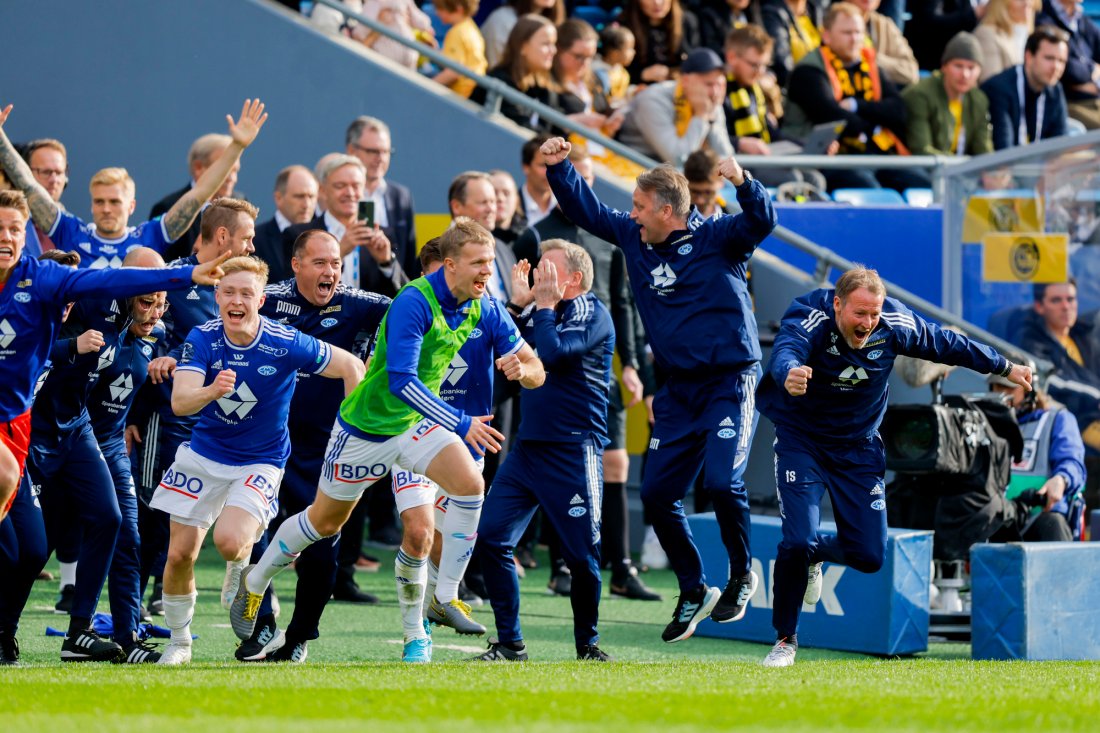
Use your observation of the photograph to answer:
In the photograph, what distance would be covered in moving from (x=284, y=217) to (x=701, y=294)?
9.52 feet

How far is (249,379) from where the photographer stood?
7.92 metres

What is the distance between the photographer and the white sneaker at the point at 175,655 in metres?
7.87

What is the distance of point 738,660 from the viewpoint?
9141mm

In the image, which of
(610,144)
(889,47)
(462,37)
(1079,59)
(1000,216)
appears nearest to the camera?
(610,144)

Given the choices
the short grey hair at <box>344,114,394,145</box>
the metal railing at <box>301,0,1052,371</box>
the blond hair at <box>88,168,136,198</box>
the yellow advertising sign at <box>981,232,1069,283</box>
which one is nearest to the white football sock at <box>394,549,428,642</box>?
the blond hair at <box>88,168,136,198</box>

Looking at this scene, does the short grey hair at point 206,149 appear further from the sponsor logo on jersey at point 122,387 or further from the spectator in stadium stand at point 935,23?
the spectator in stadium stand at point 935,23

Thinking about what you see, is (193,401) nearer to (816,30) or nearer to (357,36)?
(357,36)

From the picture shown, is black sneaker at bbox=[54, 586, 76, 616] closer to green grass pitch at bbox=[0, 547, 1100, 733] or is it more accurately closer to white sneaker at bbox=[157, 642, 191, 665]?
green grass pitch at bbox=[0, 547, 1100, 733]

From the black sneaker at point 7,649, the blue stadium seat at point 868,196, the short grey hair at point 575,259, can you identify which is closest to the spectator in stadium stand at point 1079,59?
the blue stadium seat at point 868,196

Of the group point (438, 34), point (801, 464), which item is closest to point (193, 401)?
point (801, 464)

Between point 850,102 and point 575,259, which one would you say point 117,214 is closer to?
point 575,259

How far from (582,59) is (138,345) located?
17.4 feet

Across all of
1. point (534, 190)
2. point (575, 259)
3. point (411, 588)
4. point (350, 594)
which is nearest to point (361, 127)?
point (534, 190)

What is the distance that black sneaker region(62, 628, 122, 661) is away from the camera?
794 cm
